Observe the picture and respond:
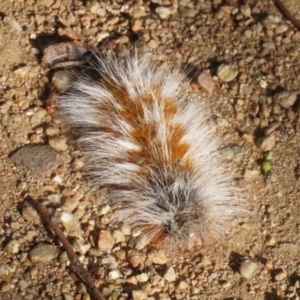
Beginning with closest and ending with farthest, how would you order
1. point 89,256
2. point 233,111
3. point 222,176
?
point 89,256 < point 222,176 < point 233,111

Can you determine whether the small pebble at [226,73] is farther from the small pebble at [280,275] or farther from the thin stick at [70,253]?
the thin stick at [70,253]

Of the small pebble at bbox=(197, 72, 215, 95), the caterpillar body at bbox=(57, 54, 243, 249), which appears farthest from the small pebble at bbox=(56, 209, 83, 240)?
the small pebble at bbox=(197, 72, 215, 95)

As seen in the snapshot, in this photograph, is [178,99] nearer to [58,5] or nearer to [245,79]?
[245,79]

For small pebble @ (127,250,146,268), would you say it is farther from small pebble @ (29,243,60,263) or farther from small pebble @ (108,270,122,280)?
small pebble @ (29,243,60,263)

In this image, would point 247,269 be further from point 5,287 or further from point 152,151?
point 5,287

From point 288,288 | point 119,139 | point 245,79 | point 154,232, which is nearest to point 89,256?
point 154,232

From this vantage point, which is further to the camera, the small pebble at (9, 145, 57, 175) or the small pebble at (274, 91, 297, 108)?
the small pebble at (274, 91, 297, 108)
